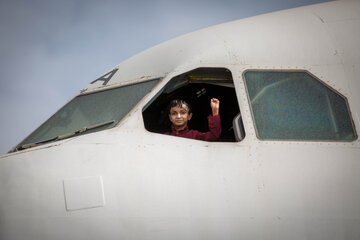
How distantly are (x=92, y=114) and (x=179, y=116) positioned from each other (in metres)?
1.21

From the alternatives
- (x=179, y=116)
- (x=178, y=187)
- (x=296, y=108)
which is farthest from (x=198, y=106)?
(x=178, y=187)

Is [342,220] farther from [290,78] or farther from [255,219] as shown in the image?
[290,78]

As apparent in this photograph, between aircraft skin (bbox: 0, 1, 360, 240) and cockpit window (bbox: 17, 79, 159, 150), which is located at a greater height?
cockpit window (bbox: 17, 79, 159, 150)

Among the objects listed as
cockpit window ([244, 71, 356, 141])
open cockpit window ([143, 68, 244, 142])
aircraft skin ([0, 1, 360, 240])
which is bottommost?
aircraft skin ([0, 1, 360, 240])

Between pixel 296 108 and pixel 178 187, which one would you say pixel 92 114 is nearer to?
pixel 178 187

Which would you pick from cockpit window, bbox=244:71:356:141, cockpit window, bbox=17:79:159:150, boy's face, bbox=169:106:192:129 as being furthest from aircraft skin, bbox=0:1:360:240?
boy's face, bbox=169:106:192:129

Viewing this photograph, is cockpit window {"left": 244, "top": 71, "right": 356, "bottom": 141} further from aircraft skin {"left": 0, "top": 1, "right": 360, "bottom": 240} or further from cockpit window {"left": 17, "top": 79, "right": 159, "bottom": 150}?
cockpit window {"left": 17, "top": 79, "right": 159, "bottom": 150}

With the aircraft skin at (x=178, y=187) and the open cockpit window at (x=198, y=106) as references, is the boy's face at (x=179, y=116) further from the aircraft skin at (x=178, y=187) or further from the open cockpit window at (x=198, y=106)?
the open cockpit window at (x=198, y=106)

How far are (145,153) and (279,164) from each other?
4.90ft

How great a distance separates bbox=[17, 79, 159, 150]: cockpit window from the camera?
4348 millimetres

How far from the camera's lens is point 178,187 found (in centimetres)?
381

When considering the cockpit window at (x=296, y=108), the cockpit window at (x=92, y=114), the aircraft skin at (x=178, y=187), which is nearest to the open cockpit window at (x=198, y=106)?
the cockpit window at (x=92, y=114)

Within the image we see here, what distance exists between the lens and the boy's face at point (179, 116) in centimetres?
505

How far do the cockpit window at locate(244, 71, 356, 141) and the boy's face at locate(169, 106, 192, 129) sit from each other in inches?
42.4
